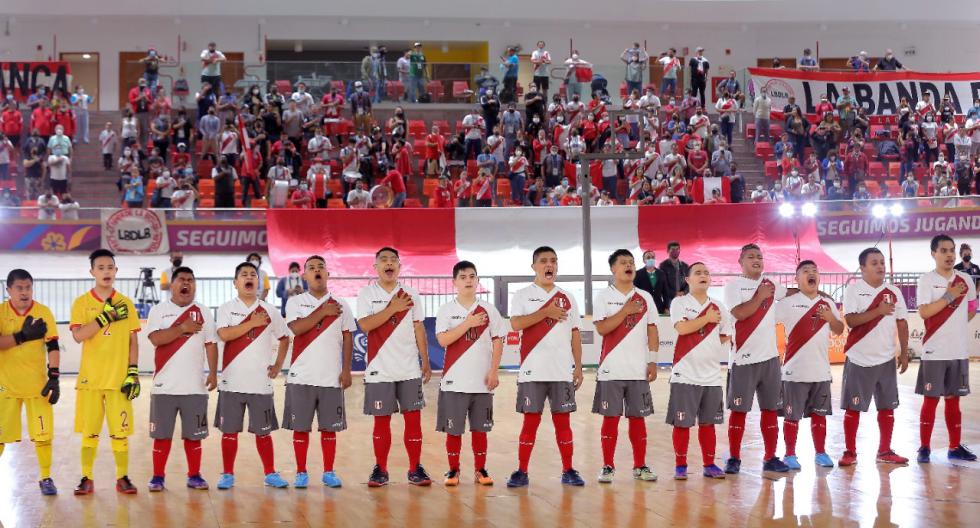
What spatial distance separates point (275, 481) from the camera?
35.2ft

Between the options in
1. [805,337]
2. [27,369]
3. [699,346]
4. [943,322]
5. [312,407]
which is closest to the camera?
[27,369]

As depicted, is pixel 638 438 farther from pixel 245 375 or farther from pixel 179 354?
pixel 179 354

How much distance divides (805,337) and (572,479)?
102 inches

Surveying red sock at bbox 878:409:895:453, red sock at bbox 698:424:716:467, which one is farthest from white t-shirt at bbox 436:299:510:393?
red sock at bbox 878:409:895:453

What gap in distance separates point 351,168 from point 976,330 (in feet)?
46.9

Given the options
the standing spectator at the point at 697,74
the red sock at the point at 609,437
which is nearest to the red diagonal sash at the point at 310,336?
the red sock at the point at 609,437

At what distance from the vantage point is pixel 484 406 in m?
10.8

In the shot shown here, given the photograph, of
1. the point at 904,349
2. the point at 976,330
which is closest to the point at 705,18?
the point at 976,330

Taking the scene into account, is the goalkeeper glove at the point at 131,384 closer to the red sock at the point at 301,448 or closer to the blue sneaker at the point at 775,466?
the red sock at the point at 301,448

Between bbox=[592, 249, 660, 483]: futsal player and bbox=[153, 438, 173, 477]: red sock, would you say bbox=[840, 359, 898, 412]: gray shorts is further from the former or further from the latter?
bbox=[153, 438, 173, 477]: red sock

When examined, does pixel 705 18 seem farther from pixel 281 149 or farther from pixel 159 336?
pixel 159 336

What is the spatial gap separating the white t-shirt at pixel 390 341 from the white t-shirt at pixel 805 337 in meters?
3.41

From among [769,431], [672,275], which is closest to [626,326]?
[769,431]

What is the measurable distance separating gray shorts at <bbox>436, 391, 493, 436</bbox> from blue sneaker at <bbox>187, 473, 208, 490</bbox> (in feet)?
6.69
